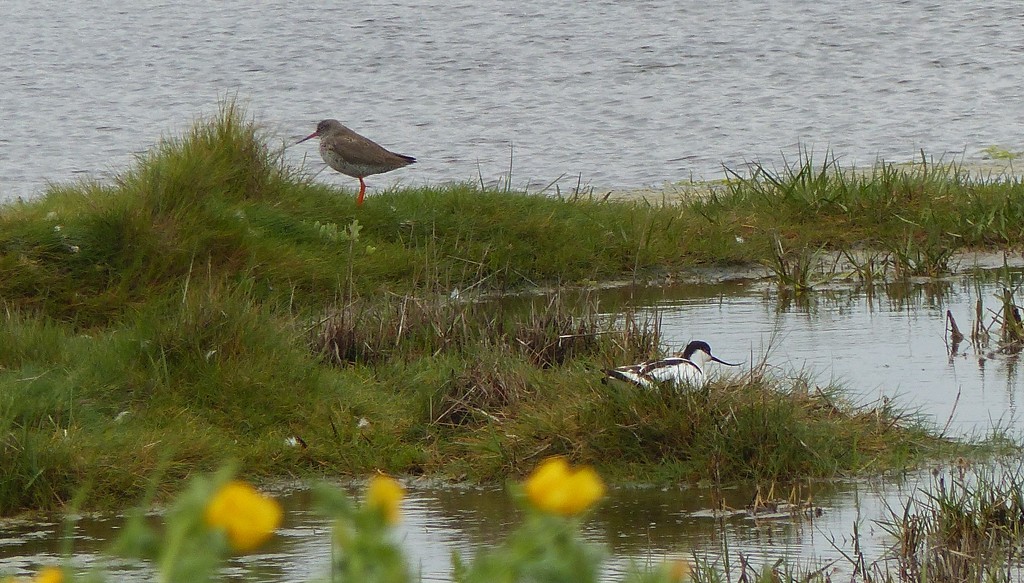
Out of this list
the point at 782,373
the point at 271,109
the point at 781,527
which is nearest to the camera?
the point at 781,527

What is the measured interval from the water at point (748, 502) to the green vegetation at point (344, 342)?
9.9 inches

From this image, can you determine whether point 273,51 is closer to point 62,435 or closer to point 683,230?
point 683,230

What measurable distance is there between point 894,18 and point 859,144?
860 centimetres

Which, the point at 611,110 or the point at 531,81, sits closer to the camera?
the point at 611,110

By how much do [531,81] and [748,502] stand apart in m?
15.2

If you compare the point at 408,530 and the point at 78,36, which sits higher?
the point at 78,36

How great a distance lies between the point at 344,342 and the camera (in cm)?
747

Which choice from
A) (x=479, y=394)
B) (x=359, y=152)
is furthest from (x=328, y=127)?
(x=479, y=394)

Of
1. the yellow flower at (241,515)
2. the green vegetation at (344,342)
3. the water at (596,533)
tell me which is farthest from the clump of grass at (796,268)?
the yellow flower at (241,515)

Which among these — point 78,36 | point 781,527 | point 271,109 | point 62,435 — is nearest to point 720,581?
point 781,527

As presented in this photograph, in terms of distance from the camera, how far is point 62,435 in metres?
6.04

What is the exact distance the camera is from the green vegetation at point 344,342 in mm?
6070

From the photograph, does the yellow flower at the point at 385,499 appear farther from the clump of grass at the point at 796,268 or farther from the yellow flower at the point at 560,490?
the clump of grass at the point at 796,268

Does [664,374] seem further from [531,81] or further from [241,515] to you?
[531,81]
